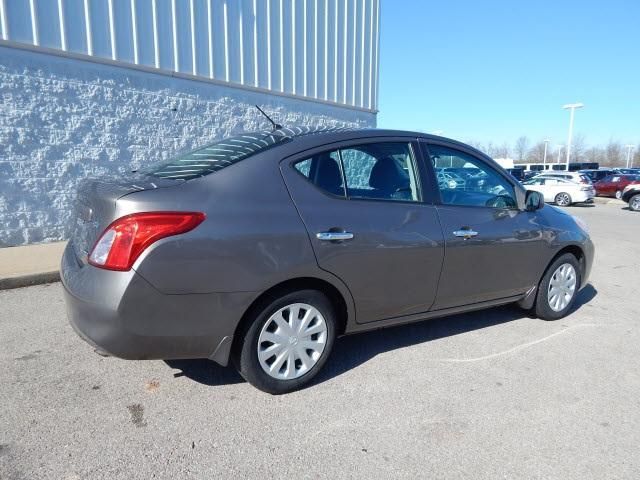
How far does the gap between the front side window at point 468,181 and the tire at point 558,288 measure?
2.82 feet

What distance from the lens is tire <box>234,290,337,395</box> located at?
9.18ft

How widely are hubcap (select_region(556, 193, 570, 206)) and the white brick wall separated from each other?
60.6 ft

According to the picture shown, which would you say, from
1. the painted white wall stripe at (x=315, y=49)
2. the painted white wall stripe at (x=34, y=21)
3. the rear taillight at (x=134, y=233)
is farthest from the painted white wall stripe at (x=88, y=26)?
the rear taillight at (x=134, y=233)

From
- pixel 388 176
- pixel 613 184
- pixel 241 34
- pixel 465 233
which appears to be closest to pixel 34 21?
pixel 241 34

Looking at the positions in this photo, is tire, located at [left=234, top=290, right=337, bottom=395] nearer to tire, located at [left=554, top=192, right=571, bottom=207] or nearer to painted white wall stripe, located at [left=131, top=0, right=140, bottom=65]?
painted white wall stripe, located at [left=131, top=0, right=140, bottom=65]

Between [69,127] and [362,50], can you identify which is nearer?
[69,127]

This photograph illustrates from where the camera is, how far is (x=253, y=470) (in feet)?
7.47

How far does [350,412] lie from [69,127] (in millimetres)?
6827

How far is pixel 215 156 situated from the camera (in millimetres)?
3070

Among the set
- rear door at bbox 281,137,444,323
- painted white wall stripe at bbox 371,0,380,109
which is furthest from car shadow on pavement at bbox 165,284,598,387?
painted white wall stripe at bbox 371,0,380,109

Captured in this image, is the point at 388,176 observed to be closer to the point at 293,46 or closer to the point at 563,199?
the point at 293,46

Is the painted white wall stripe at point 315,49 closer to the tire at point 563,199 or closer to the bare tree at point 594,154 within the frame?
the tire at point 563,199

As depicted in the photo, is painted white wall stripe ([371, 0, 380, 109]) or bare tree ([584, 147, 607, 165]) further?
bare tree ([584, 147, 607, 165])

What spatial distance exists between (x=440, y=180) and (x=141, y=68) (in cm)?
652
